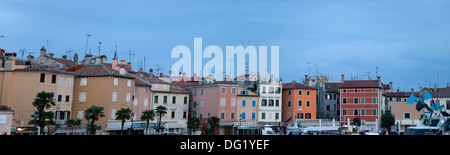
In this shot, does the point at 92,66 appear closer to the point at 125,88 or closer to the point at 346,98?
the point at 125,88

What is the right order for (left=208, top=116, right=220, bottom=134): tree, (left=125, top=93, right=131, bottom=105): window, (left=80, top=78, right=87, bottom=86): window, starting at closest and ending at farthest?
1. (left=80, top=78, right=87, bottom=86): window
2. (left=125, top=93, right=131, bottom=105): window
3. (left=208, top=116, right=220, bottom=134): tree

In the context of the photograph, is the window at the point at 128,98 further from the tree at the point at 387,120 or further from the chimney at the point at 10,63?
the tree at the point at 387,120

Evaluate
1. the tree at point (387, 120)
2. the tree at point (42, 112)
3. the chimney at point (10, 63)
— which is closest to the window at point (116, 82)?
the chimney at point (10, 63)

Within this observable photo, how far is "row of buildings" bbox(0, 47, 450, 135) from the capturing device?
53062mm

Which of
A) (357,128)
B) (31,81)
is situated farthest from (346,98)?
(31,81)

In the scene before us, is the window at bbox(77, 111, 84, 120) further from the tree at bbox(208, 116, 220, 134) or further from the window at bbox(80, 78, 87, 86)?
the tree at bbox(208, 116, 220, 134)

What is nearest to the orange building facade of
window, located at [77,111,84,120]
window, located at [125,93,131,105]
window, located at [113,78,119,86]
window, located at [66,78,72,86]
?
window, located at [125,93,131,105]

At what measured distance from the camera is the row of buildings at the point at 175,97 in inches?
2089

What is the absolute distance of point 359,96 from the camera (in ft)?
273

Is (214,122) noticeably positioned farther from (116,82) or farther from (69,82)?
(69,82)
